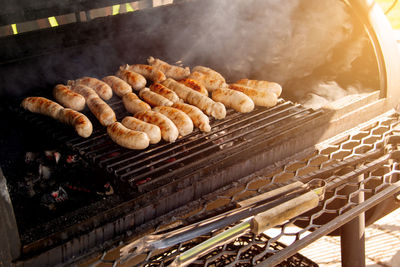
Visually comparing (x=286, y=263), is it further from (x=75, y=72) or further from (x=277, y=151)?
(x=75, y=72)

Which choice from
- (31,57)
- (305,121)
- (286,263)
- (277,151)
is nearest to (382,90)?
(305,121)

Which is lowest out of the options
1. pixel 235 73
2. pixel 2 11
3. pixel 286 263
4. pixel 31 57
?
pixel 286 263

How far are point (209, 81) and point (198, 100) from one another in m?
0.43

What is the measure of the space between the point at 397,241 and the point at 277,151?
241 cm

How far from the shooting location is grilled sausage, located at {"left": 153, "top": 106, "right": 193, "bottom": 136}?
3.31 m

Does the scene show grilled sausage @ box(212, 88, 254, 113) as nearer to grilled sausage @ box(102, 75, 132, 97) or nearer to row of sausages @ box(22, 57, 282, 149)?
row of sausages @ box(22, 57, 282, 149)

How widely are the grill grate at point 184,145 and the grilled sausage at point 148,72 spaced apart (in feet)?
2.07

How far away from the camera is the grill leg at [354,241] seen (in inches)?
131

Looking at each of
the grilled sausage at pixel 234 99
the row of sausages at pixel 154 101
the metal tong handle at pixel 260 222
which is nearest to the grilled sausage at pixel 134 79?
the row of sausages at pixel 154 101

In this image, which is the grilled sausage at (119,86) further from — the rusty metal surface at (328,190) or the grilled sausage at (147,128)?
the rusty metal surface at (328,190)

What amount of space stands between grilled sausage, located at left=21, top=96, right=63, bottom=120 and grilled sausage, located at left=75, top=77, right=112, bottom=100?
0.44 m

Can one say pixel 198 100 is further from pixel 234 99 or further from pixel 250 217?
pixel 250 217

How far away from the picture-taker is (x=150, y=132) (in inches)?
125

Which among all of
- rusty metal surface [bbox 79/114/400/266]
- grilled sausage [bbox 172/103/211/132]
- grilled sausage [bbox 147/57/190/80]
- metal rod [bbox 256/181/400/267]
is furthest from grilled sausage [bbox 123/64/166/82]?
metal rod [bbox 256/181/400/267]
